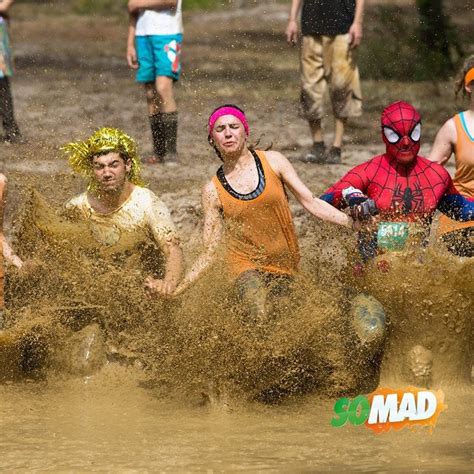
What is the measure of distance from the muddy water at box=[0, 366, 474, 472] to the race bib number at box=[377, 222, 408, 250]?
36.8 inches

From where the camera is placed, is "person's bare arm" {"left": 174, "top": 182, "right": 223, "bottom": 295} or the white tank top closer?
"person's bare arm" {"left": 174, "top": 182, "right": 223, "bottom": 295}

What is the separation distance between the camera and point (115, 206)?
8.40 meters

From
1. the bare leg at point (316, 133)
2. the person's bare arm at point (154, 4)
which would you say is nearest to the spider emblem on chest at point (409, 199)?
the person's bare arm at point (154, 4)

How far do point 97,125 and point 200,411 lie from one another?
7045mm

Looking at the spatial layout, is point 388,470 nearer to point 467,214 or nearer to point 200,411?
point 200,411

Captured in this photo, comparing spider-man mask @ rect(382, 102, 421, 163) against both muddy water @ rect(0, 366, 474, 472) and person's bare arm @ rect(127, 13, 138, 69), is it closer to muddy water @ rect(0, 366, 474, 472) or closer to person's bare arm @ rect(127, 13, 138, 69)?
muddy water @ rect(0, 366, 474, 472)

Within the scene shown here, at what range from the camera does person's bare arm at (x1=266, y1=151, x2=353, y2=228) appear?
310 inches

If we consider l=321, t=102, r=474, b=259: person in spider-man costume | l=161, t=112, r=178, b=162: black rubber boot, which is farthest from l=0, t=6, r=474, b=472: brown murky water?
l=161, t=112, r=178, b=162: black rubber boot

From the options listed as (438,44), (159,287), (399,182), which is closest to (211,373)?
(159,287)

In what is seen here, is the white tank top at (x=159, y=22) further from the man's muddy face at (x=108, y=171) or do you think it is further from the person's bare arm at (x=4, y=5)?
the man's muddy face at (x=108, y=171)

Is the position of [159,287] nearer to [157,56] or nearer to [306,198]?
[306,198]

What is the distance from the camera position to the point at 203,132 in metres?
14.1

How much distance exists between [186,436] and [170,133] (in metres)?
5.30

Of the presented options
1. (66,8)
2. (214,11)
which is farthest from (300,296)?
(66,8)
